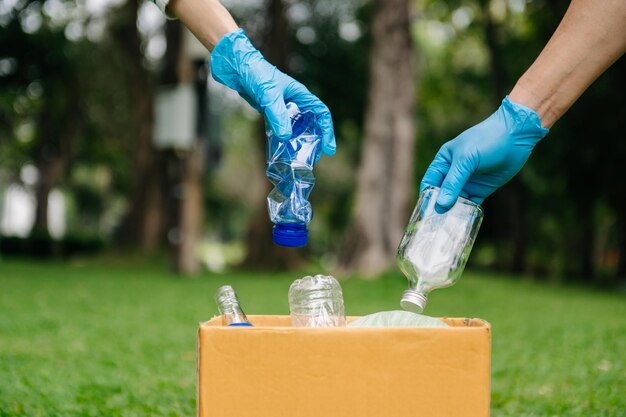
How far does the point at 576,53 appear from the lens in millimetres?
2252

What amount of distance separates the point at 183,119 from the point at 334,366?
410 inches

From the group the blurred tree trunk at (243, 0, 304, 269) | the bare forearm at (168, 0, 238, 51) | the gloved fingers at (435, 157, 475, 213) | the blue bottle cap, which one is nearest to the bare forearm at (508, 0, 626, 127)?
the gloved fingers at (435, 157, 475, 213)

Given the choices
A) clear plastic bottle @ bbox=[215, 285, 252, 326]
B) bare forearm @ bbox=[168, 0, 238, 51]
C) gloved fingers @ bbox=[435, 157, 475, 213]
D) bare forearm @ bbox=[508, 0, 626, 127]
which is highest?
bare forearm @ bbox=[168, 0, 238, 51]

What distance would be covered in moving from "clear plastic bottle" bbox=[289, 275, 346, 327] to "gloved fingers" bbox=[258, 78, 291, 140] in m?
0.45

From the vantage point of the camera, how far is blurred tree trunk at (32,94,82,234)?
74.7ft

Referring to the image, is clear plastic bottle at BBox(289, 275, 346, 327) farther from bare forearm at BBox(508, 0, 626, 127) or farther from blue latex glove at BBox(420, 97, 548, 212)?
bare forearm at BBox(508, 0, 626, 127)

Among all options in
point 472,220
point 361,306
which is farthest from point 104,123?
point 472,220

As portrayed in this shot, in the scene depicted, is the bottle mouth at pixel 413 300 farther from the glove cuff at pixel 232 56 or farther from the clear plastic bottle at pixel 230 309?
the glove cuff at pixel 232 56

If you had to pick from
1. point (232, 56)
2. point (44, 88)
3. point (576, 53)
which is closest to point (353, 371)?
point (232, 56)

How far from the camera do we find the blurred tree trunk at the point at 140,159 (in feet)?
52.0

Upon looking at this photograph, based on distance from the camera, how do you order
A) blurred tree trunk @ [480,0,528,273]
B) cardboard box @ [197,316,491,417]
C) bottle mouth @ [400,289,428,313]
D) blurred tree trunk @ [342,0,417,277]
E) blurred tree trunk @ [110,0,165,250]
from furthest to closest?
1. blurred tree trunk @ [480,0,528,273]
2. blurred tree trunk @ [110,0,165,250]
3. blurred tree trunk @ [342,0,417,277]
4. bottle mouth @ [400,289,428,313]
5. cardboard box @ [197,316,491,417]

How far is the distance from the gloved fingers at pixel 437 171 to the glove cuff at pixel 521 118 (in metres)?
0.24

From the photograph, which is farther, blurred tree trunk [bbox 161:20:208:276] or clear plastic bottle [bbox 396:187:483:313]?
blurred tree trunk [bbox 161:20:208:276]

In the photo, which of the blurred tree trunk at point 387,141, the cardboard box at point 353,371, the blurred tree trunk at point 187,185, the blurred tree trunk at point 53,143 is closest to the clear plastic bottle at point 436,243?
the cardboard box at point 353,371
